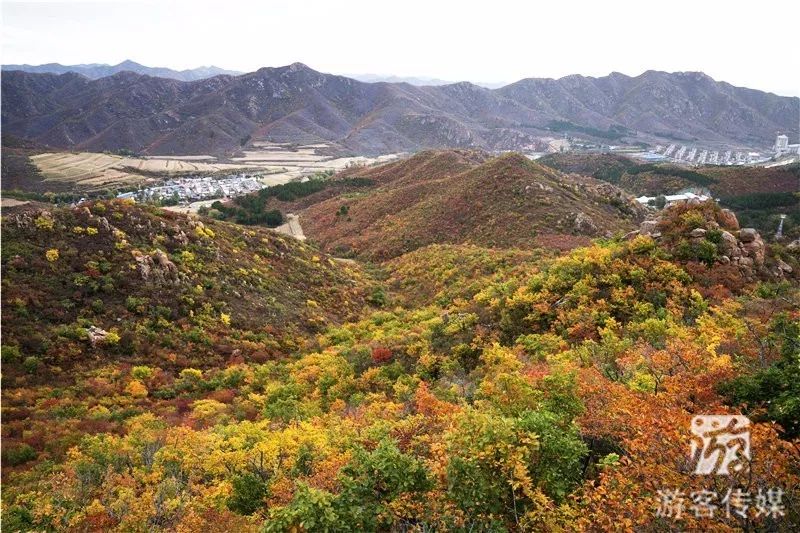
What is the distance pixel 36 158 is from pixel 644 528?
177863 millimetres

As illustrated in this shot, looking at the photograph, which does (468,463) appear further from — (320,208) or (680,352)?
(320,208)

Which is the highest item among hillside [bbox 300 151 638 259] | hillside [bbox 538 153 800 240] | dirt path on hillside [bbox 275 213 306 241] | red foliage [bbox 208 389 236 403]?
hillside [bbox 538 153 800 240]

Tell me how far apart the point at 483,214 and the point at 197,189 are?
88739mm

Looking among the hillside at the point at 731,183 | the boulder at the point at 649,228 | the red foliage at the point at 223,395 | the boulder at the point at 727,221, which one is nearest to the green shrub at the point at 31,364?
the red foliage at the point at 223,395

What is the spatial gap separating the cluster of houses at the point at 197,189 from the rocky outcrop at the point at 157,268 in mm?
75498

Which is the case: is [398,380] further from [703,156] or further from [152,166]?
[703,156]

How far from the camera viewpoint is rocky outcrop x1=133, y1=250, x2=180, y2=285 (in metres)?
27.8

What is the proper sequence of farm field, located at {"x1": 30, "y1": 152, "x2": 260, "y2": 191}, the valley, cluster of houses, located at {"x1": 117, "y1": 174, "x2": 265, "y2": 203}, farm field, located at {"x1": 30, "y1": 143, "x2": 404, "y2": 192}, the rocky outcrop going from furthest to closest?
farm field, located at {"x1": 30, "y1": 143, "x2": 404, "y2": 192}, farm field, located at {"x1": 30, "y1": 152, "x2": 260, "y2": 191}, cluster of houses, located at {"x1": 117, "y1": 174, "x2": 265, "y2": 203}, the rocky outcrop, the valley

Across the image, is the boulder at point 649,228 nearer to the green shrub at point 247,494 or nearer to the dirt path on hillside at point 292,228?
the green shrub at point 247,494

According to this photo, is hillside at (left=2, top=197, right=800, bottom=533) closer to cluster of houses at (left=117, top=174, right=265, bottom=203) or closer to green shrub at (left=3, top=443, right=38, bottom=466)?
green shrub at (left=3, top=443, right=38, bottom=466)

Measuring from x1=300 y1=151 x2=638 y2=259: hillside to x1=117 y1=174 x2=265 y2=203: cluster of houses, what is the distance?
47.3 m

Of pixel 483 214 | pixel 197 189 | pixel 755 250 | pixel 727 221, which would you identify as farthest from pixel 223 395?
pixel 197 189

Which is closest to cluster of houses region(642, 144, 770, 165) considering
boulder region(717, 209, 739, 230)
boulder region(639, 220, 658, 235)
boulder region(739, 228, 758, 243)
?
boulder region(717, 209, 739, 230)

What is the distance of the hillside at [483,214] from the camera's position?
47688 millimetres
